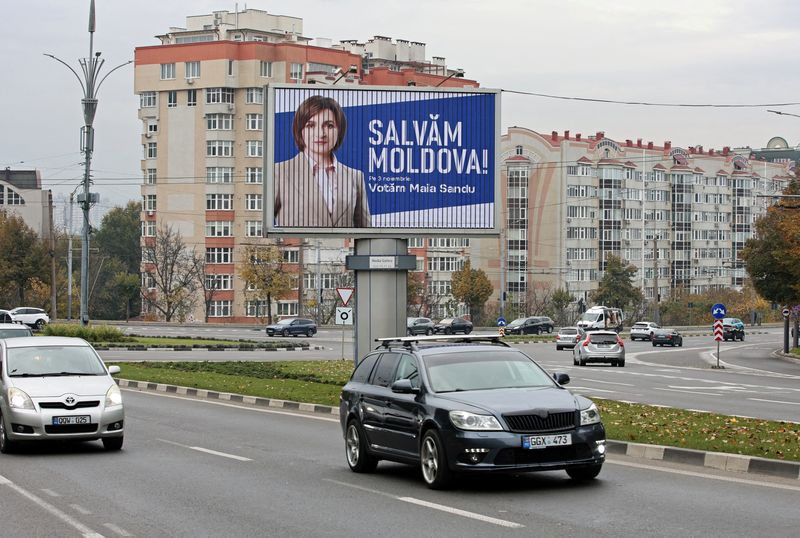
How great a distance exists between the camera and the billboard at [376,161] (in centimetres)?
3366

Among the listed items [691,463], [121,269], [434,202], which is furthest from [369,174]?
[121,269]

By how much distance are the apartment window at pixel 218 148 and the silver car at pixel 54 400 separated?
99899 millimetres

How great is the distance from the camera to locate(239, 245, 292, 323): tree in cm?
10238

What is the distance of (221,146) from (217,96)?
477 cm

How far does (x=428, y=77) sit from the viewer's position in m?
118

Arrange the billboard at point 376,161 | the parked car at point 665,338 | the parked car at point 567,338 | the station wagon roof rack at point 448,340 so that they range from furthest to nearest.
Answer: the parked car at point 665,338 < the parked car at point 567,338 < the billboard at point 376,161 < the station wagon roof rack at point 448,340

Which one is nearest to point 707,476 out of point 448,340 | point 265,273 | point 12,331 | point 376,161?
point 448,340

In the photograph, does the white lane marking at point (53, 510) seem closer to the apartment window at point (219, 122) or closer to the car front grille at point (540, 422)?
the car front grille at point (540, 422)

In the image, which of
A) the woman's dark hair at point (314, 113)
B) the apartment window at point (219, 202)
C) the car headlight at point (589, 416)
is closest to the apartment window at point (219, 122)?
the apartment window at point (219, 202)

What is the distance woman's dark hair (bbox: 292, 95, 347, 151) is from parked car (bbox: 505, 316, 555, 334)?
59510 mm

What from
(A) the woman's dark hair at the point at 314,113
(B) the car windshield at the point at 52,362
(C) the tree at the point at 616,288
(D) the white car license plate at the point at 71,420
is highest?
(A) the woman's dark hair at the point at 314,113

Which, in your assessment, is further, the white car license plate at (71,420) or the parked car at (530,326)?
the parked car at (530,326)

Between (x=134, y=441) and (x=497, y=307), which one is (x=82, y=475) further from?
(x=497, y=307)

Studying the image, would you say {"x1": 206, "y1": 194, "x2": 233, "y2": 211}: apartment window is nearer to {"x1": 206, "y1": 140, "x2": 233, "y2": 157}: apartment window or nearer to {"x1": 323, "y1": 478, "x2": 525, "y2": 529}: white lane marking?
{"x1": 206, "y1": 140, "x2": 233, "y2": 157}: apartment window
